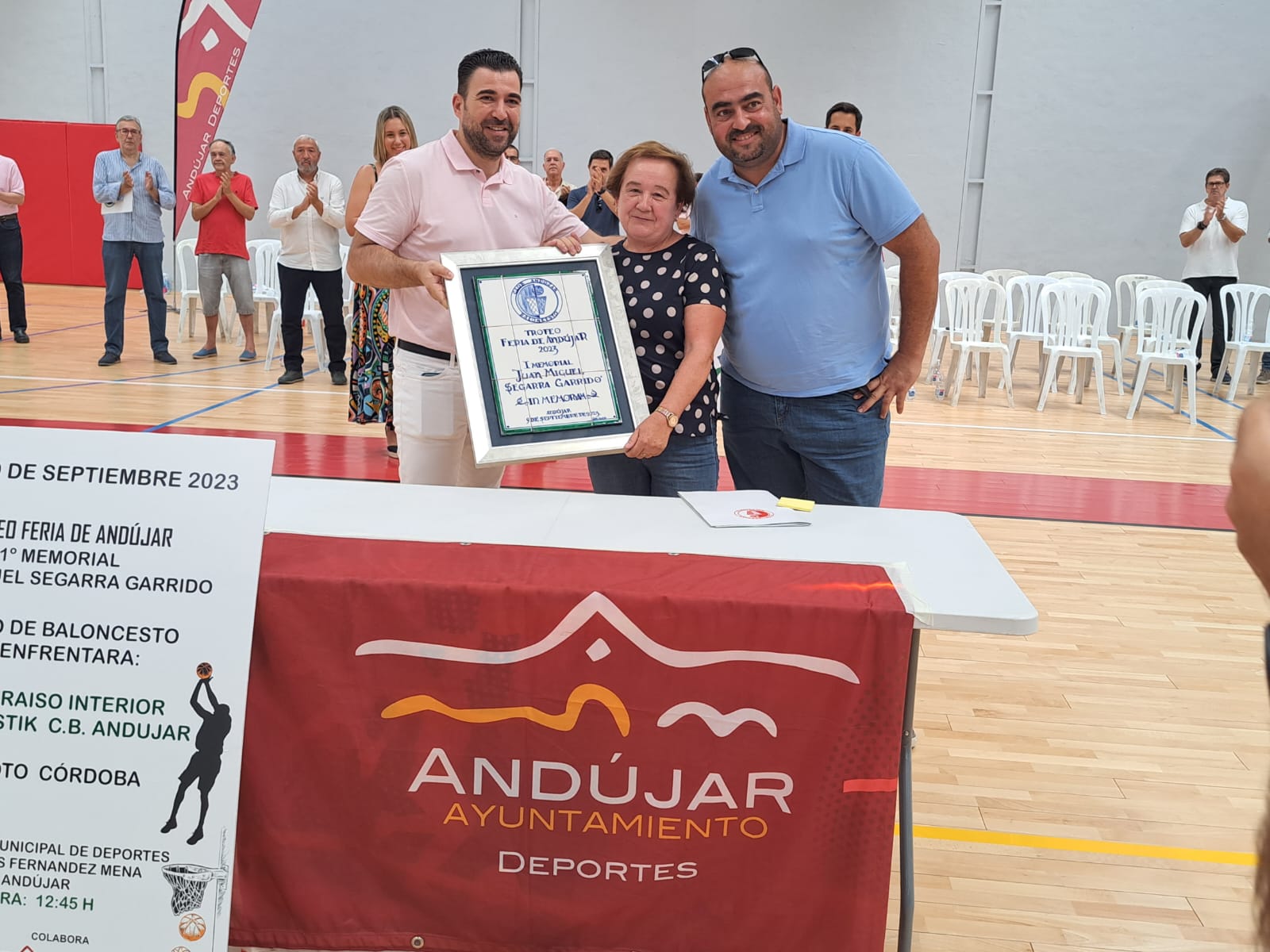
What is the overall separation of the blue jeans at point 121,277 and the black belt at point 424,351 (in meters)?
6.08

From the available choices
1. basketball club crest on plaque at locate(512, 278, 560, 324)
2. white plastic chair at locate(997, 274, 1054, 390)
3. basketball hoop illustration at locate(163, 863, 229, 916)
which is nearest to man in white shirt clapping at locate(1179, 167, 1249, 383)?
white plastic chair at locate(997, 274, 1054, 390)

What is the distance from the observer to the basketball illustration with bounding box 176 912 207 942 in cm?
176

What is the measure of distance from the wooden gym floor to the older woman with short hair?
1.05m

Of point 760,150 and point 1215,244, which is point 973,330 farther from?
point 760,150

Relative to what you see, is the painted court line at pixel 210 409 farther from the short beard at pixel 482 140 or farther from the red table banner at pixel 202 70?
the short beard at pixel 482 140

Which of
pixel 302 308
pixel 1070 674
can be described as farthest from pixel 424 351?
pixel 302 308

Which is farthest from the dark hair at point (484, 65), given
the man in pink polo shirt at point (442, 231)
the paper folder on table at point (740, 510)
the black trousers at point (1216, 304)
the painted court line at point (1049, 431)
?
the black trousers at point (1216, 304)

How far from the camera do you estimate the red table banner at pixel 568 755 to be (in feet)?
5.86

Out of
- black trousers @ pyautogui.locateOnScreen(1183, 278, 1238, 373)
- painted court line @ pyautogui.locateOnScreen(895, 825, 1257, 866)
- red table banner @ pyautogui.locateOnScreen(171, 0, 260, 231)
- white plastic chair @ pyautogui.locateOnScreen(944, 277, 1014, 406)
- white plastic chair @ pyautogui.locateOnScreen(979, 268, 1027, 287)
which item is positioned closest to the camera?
painted court line @ pyautogui.locateOnScreen(895, 825, 1257, 866)

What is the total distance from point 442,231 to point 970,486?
387 cm

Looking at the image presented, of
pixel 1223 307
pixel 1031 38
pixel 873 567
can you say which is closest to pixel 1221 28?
pixel 1031 38

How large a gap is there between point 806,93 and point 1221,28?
440cm

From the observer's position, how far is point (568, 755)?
6.02 ft

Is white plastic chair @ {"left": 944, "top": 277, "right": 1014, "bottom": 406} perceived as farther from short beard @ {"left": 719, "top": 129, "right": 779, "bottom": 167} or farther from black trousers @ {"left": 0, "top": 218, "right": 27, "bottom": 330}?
black trousers @ {"left": 0, "top": 218, "right": 27, "bottom": 330}
